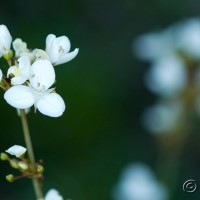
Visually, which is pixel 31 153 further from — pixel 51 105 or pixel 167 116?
pixel 167 116

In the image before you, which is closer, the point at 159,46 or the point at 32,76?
the point at 32,76

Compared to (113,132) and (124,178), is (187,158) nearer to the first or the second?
(113,132)

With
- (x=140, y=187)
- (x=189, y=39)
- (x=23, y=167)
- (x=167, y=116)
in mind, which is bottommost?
(x=23, y=167)

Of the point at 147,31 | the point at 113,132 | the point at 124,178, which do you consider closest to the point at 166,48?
the point at 124,178

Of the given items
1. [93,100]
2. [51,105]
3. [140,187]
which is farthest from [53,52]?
[93,100]

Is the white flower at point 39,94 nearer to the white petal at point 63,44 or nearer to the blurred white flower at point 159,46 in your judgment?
the white petal at point 63,44

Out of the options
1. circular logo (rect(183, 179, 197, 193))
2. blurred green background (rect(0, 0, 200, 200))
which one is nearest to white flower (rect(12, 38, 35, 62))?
circular logo (rect(183, 179, 197, 193))
